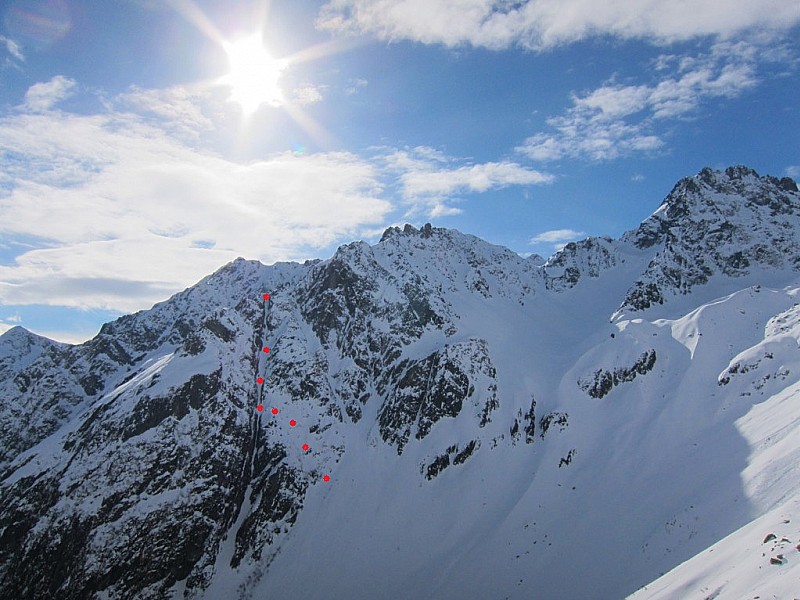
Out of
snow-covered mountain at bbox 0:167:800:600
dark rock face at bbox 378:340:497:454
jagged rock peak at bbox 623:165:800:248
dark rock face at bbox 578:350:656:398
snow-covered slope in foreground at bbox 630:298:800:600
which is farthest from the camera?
jagged rock peak at bbox 623:165:800:248

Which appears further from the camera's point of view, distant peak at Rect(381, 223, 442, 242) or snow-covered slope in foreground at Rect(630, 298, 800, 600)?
distant peak at Rect(381, 223, 442, 242)

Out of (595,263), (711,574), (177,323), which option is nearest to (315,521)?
(711,574)

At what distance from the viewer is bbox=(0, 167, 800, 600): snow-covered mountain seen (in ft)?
149

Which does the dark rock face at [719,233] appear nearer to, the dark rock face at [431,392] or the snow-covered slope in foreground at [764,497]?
the snow-covered slope in foreground at [764,497]

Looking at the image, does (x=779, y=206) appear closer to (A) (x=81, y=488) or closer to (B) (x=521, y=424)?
(B) (x=521, y=424)

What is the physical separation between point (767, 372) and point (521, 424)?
95.5 ft

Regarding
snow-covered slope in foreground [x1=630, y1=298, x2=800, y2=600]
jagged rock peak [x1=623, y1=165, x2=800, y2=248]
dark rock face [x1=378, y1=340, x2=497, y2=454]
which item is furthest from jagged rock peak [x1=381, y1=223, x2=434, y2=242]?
snow-covered slope in foreground [x1=630, y1=298, x2=800, y2=600]

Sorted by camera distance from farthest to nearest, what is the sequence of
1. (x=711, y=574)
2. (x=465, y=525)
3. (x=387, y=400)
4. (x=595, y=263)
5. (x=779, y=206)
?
1. (x=595, y=263)
2. (x=779, y=206)
3. (x=387, y=400)
4. (x=465, y=525)
5. (x=711, y=574)

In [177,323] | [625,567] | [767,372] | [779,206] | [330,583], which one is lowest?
[625,567]

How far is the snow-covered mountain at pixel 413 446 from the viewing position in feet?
149

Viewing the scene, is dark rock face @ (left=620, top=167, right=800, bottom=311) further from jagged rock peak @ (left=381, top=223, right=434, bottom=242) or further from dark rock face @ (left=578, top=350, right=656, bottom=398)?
jagged rock peak @ (left=381, top=223, right=434, bottom=242)

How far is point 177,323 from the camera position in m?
102

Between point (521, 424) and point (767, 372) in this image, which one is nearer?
point (767, 372)

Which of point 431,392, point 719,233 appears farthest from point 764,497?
point 719,233
